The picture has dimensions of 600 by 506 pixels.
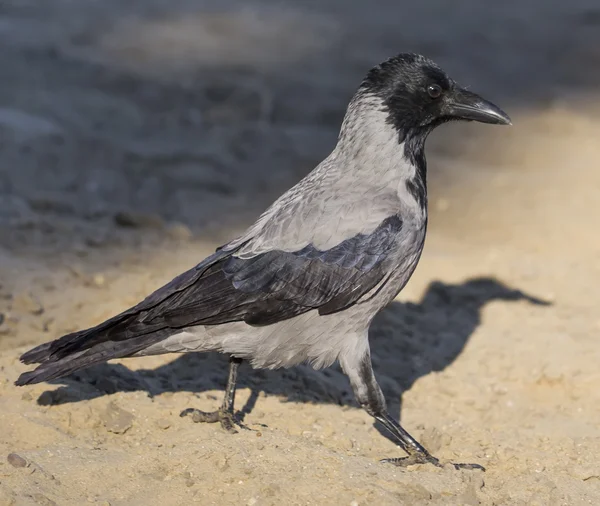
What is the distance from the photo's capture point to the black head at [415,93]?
5.46m

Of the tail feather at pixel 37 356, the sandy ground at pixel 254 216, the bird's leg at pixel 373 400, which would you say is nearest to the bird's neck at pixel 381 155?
the bird's leg at pixel 373 400

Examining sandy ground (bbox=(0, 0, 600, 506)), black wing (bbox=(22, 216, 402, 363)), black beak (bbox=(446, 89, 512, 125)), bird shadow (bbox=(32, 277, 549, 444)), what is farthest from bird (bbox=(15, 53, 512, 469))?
bird shadow (bbox=(32, 277, 549, 444))

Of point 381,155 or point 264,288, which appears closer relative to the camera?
point 264,288

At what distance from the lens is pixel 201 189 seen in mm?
9133

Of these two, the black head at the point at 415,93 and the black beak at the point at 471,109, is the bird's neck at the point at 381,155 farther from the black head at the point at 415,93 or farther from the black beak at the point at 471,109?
the black beak at the point at 471,109

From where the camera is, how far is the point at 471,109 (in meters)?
5.59

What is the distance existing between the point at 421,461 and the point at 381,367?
1.26 m

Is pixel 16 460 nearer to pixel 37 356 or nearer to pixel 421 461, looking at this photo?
pixel 37 356

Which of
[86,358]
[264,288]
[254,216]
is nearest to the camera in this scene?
[86,358]

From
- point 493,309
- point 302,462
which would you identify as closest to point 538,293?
point 493,309

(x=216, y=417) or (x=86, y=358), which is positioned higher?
(x=86, y=358)

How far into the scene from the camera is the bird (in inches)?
199

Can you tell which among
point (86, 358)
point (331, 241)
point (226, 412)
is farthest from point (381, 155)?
point (86, 358)

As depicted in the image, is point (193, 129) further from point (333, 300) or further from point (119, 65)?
point (333, 300)
